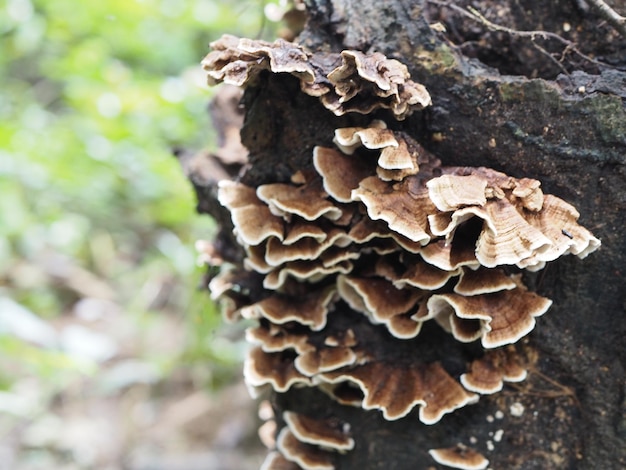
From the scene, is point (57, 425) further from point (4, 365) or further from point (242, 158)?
point (242, 158)

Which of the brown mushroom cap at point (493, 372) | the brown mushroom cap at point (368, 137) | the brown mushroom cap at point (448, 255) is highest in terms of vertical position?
the brown mushroom cap at point (368, 137)

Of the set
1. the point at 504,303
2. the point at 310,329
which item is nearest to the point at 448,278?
the point at 504,303

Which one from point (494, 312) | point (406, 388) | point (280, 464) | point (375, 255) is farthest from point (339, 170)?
point (280, 464)

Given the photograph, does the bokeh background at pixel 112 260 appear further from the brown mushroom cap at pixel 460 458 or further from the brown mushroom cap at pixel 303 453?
the brown mushroom cap at pixel 460 458

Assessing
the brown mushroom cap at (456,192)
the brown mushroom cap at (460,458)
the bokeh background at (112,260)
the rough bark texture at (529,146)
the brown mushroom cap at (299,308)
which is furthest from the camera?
the bokeh background at (112,260)

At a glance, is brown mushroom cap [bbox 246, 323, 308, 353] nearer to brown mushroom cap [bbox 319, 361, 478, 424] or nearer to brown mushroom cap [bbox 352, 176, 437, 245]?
brown mushroom cap [bbox 319, 361, 478, 424]

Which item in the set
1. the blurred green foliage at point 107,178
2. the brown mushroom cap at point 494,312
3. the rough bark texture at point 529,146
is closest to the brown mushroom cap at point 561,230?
the rough bark texture at point 529,146

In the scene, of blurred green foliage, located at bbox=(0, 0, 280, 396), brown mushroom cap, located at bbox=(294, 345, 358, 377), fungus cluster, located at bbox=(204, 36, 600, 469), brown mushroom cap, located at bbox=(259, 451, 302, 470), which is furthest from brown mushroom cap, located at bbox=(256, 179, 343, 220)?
blurred green foliage, located at bbox=(0, 0, 280, 396)

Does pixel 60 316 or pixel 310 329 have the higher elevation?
pixel 310 329
